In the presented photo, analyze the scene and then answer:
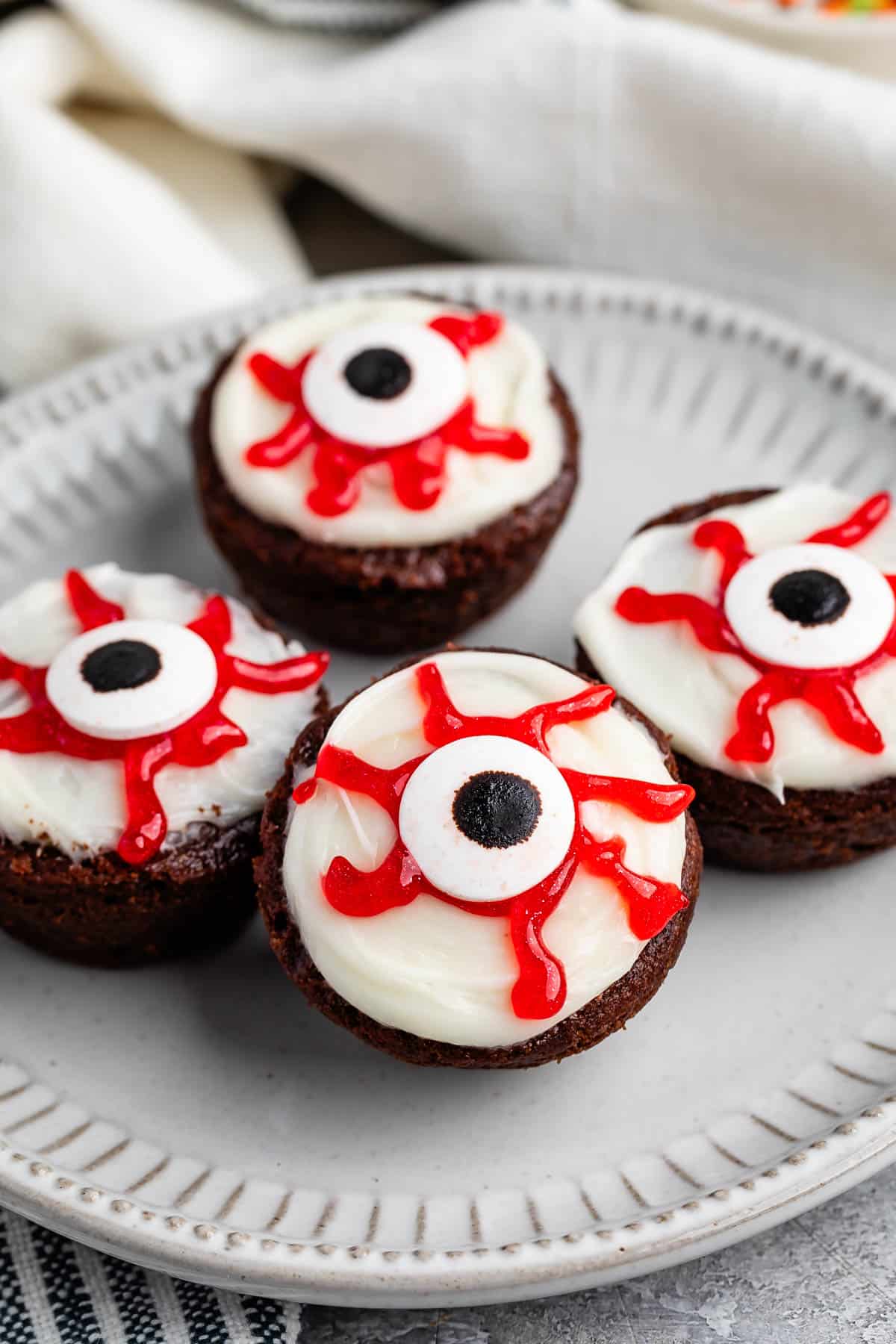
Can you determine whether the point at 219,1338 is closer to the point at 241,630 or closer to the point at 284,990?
the point at 284,990

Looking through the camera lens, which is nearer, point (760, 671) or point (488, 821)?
point (488, 821)

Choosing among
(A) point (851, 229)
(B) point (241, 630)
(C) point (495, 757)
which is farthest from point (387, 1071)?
(A) point (851, 229)

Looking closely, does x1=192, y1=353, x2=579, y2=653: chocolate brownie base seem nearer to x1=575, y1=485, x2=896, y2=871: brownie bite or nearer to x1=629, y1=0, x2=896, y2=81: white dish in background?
x1=575, y1=485, x2=896, y2=871: brownie bite

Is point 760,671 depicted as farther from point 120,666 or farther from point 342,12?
point 342,12

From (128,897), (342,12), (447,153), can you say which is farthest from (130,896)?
(342,12)

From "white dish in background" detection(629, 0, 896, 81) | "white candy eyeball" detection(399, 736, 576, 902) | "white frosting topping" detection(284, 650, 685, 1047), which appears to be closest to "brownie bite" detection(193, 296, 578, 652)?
"white frosting topping" detection(284, 650, 685, 1047)

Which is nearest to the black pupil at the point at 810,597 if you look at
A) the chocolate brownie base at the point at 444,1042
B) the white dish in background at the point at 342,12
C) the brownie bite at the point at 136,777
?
the chocolate brownie base at the point at 444,1042
